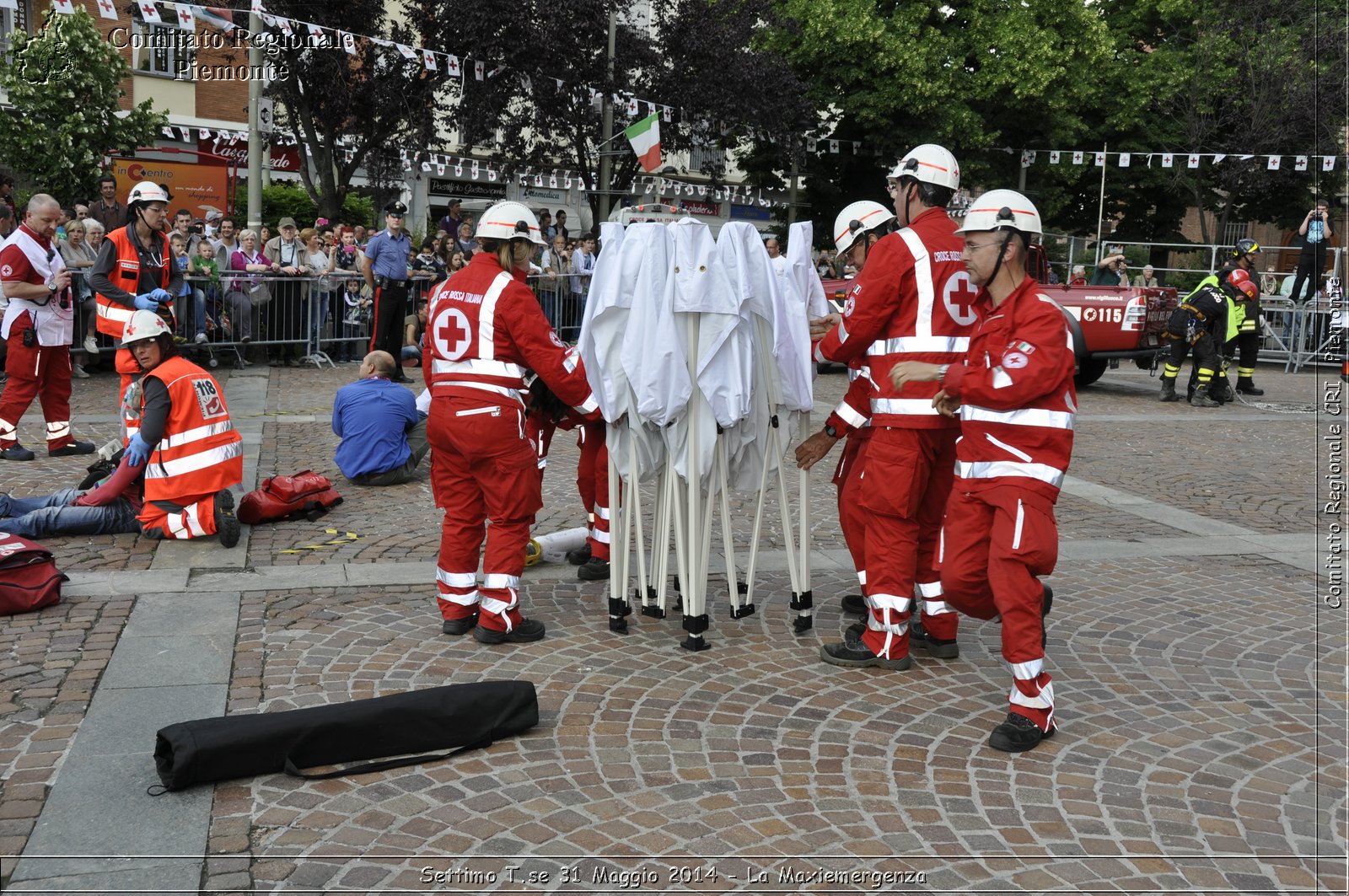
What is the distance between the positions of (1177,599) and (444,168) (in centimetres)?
3236

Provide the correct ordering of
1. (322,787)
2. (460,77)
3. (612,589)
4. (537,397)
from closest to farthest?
1. (322,787)
2. (612,589)
3. (537,397)
4. (460,77)

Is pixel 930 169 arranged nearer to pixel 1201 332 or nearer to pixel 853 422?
pixel 853 422

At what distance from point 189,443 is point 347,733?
143 inches

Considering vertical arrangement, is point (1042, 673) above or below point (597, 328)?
below

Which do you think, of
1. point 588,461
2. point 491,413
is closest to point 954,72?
point 588,461

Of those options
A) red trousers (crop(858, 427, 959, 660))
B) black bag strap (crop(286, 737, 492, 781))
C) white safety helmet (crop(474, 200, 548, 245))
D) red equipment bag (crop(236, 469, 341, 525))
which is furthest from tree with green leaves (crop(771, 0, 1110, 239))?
black bag strap (crop(286, 737, 492, 781))

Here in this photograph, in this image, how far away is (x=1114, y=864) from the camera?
3703 mm

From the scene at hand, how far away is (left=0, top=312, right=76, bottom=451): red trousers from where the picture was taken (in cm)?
976

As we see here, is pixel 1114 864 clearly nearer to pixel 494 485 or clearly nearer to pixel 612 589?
pixel 612 589

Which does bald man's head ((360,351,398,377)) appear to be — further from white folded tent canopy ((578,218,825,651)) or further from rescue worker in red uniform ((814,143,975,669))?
rescue worker in red uniform ((814,143,975,669))

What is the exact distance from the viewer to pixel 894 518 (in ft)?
17.8

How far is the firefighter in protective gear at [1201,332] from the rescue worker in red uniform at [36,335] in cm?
1360

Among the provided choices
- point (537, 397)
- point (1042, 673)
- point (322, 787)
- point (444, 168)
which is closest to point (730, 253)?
point (537, 397)

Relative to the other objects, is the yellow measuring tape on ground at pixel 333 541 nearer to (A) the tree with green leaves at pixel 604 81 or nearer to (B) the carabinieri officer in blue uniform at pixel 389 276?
(B) the carabinieri officer in blue uniform at pixel 389 276
